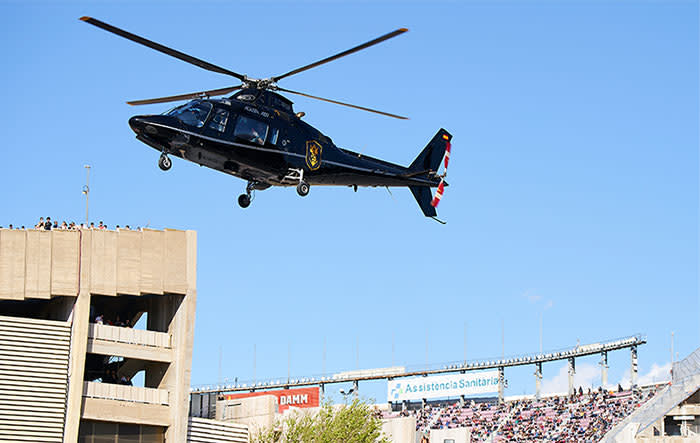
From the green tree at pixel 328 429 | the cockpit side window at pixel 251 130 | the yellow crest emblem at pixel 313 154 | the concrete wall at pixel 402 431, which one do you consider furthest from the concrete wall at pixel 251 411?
the cockpit side window at pixel 251 130

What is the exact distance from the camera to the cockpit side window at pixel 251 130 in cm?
4247

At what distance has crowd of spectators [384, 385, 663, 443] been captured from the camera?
91.7 metres

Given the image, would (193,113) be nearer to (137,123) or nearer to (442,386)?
(137,123)

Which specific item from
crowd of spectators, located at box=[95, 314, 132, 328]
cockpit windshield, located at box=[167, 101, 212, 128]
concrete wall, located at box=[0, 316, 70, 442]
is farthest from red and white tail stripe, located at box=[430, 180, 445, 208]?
concrete wall, located at box=[0, 316, 70, 442]

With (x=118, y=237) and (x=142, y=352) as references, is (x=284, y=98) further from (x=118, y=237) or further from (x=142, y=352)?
(x=142, y=352)

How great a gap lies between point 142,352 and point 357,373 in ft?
273

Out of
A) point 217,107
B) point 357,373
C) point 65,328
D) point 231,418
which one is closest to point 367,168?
point 217,107

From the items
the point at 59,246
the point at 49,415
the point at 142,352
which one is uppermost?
the point at 59,246

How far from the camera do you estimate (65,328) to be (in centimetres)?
5103

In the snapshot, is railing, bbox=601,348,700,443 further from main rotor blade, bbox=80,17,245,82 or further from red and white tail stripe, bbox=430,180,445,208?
main rotor blade, bbox=80,17,245,82

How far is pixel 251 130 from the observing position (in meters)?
42.8

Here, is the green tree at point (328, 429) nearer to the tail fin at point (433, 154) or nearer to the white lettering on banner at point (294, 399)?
the tail fin at point (433, 154)

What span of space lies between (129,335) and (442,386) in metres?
75.3

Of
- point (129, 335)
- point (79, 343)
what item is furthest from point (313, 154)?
point (79, 343)
